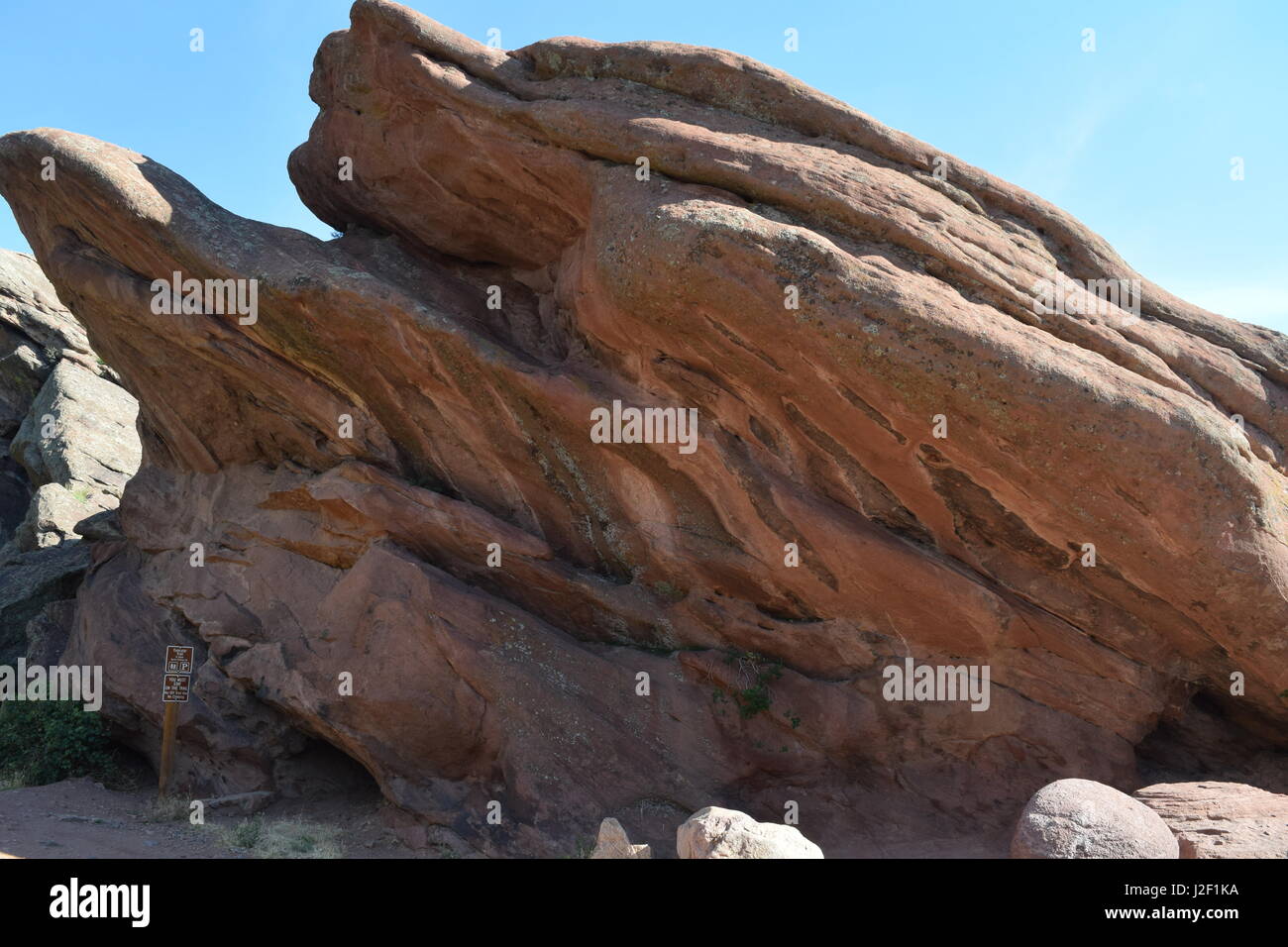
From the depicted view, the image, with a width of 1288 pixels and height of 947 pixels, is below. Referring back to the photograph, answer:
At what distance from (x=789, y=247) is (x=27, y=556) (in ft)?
53.3

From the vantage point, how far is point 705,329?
1127 cm

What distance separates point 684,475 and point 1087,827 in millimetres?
5952

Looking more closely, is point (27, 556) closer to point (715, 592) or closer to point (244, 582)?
point (244, 582)

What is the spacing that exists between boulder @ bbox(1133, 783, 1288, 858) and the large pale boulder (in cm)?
384

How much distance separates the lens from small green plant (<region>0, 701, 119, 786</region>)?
1339 centimetres

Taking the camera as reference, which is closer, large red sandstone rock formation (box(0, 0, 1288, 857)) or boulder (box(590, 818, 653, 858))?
boulder (box(590, 818, 653, 858))

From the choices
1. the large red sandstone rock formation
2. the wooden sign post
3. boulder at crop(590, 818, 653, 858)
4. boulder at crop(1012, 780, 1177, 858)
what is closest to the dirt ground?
the large red sandstone rock formation

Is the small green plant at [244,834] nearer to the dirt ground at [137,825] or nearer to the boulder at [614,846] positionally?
the dirt ground at [137,825]

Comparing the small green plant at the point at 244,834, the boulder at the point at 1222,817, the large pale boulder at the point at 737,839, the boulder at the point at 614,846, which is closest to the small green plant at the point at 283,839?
the small green plant at the point at 244,834

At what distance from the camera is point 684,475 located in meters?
12.2

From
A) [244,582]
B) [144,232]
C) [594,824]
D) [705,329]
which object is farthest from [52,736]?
[705,329]

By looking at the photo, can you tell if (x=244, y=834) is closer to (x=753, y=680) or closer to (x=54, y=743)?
(x=54, y=743)

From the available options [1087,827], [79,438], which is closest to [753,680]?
[1087,827]

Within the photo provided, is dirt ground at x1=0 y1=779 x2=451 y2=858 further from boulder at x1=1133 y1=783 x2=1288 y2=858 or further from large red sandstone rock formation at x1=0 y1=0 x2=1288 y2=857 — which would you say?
boulder at x1=1133 y1=783 x2=1288 y2=858
